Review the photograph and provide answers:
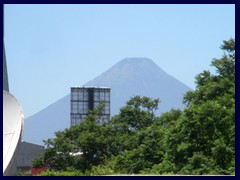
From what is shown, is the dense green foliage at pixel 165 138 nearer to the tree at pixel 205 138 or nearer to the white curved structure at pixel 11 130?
the tree at pixel 205 138

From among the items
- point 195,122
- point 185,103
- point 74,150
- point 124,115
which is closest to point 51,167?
point 74,150

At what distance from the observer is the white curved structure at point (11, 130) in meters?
9.41

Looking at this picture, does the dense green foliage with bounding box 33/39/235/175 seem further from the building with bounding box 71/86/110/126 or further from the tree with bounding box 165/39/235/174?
the building with bounding box 71/86/110/126

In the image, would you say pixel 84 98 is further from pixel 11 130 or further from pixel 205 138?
Result: pixel 11 130

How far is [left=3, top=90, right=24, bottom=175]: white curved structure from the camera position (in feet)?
30.9

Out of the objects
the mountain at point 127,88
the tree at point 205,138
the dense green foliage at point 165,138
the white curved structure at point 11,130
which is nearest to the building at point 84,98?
the dense green foliage at point 165,138

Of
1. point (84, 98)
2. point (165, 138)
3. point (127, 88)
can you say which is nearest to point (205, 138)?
point (165, 138)

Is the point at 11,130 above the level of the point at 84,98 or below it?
below

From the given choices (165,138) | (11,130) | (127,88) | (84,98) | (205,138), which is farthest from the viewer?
(127,88)

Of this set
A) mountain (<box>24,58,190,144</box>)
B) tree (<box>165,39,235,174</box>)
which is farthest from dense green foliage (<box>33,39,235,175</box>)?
mountain (<box>24,58,190,144</box>)

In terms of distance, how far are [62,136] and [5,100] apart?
424 inches

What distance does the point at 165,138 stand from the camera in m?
14.8

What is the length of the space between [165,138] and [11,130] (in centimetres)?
578
